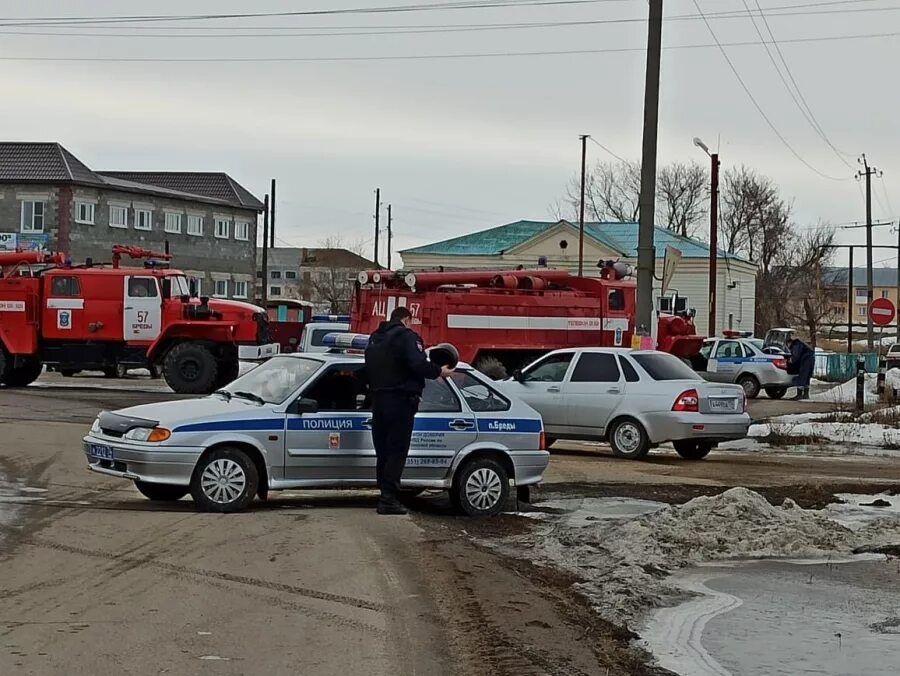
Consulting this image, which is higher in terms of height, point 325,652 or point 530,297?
point 530,297

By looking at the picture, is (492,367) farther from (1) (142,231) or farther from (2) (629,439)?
(1) (142,231)

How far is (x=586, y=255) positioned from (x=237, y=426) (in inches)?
2379

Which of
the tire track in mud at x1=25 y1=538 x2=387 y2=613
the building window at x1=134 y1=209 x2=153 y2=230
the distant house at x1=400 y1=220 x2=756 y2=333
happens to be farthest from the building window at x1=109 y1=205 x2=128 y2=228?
the tire track in mud at x1=25 y1=538 x2=387 y2=613

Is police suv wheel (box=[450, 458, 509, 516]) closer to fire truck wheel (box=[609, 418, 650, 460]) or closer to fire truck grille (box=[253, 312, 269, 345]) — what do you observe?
fire truck wheel (box=[609, 418, 650, 460])

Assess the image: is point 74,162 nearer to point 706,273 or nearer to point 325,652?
point 706,273

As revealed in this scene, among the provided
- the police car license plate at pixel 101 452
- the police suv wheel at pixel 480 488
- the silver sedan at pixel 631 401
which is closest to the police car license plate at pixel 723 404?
the silver sedan at pixel 631 401

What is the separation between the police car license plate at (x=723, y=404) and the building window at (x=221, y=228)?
56.1 metres

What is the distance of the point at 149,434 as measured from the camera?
11.7m

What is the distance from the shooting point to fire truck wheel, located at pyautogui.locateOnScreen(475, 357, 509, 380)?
26734 millimetres

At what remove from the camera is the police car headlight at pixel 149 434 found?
11641mm

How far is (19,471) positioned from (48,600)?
23.5ft

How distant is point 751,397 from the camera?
125 ft

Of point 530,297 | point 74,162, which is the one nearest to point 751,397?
point 530,297

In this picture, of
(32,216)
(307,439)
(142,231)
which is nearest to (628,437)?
(307,439)
